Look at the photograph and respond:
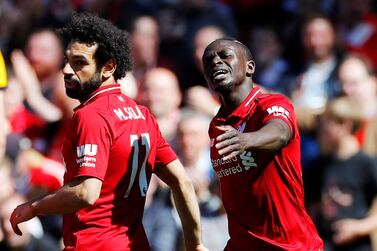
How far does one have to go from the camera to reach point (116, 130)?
639cm

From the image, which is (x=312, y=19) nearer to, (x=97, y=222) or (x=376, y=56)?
(x=376, y=56)

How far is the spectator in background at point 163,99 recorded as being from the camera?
10.2 meters

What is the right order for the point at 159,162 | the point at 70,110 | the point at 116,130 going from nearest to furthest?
the point at 116,130 → the point at 159,162 → the point at 70,110

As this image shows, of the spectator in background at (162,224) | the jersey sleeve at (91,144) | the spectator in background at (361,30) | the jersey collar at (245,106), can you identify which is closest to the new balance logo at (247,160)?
the jersey collar at (245,106)

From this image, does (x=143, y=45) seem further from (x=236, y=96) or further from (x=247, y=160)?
(x=247, y=160)

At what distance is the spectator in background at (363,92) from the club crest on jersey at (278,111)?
338cm

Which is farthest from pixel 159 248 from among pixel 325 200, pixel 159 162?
pixel 159 162

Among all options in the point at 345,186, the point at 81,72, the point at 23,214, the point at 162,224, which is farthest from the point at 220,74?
the point at 345,186

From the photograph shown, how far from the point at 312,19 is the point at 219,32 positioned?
96 centimetres

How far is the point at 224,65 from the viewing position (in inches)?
259

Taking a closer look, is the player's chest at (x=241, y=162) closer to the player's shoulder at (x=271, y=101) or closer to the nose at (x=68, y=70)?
the player's shoulder at (x=271, y=101)

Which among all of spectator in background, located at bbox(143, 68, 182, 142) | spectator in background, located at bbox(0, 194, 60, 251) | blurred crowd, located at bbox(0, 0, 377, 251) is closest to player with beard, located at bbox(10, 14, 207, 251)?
blurred crowd, located at bbox(0, 0, 377, 251)

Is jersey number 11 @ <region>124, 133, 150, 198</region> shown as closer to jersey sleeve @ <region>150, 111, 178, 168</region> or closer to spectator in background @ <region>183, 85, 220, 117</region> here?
jersey sleeve @ <region>150, 111, 178, 168</region>

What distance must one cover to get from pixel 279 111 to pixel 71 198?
1.35 m
